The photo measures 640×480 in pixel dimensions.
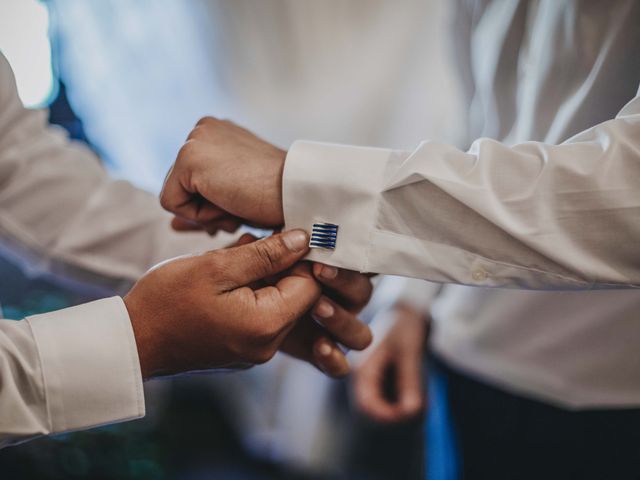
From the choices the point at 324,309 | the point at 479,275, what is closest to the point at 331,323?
the point at 324,309

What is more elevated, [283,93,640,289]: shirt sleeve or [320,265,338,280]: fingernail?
[283,93,640,289]: shirt sleeve

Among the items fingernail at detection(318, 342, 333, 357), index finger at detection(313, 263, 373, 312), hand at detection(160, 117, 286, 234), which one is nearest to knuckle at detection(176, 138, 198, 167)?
hand at detection(160, 117, 286, 234)

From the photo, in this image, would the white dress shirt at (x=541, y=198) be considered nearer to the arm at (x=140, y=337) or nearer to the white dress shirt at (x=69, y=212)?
the arm at (x=140, y=337)

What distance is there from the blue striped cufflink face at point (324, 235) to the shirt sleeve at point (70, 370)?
11.5 inches

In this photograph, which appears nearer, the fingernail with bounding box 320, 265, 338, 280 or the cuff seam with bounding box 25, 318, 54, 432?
the cuff seam with bounding box 25, 318, 54, 432

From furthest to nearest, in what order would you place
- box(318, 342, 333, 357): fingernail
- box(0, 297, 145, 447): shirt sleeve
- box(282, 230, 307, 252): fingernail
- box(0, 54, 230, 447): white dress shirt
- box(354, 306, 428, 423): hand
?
box(354, 306, 428, 423): hand < box(0, 54, 230, 447): white dress shirt < box(318, 342, 333, 357): fingernail < box(282, 230, 307, 252): fingernail < box(0, 297, 145, 447): shirt sleeve

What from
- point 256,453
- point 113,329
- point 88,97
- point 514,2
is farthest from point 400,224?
point 88,97

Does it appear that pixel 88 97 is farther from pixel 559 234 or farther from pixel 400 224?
pixel 559 234

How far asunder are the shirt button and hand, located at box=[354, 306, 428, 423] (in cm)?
58

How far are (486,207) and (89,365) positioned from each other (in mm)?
577

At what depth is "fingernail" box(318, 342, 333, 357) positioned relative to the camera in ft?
3.05

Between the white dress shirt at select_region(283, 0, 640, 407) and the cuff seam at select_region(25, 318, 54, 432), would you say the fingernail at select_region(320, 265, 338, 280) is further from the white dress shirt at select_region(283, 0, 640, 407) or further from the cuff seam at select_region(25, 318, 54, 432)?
the cuff seam at select_region(25, 318, 54, 432)

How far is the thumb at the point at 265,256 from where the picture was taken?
29.1 inches

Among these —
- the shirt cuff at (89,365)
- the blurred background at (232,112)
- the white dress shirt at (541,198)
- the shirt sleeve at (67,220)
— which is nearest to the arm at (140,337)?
the shirt cuff at (89,365)
